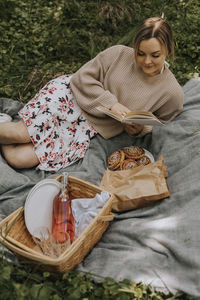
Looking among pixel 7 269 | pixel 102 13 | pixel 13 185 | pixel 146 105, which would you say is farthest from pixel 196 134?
pixel 102 13

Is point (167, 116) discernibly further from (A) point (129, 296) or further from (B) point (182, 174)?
(A) point (129, 296)

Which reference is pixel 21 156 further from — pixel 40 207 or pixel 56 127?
pixel 40 207

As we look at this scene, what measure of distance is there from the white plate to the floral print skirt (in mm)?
391

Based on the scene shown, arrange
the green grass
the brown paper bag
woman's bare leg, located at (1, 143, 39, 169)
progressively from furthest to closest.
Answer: the green grass < woman's bare leg, located at (1, 143, 39, 169) < the brown paper bag

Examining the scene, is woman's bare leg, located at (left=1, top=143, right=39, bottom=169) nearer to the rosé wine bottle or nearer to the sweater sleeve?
the rosé wine bottle

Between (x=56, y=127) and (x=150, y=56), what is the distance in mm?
962

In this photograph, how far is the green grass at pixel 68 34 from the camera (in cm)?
358

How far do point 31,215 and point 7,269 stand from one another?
0.48 metres

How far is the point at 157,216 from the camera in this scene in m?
2.14

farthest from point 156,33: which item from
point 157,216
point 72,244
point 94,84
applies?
point 72,244

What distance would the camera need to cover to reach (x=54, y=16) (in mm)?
4176

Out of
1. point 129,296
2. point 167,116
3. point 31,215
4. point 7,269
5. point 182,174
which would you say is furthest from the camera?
point 167,116

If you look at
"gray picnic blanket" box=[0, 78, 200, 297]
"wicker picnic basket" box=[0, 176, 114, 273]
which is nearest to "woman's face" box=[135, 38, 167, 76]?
"gray picnic blanket" box=[0, 78, 200, 297]

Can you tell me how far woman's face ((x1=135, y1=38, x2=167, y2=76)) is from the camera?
86.4 inches
